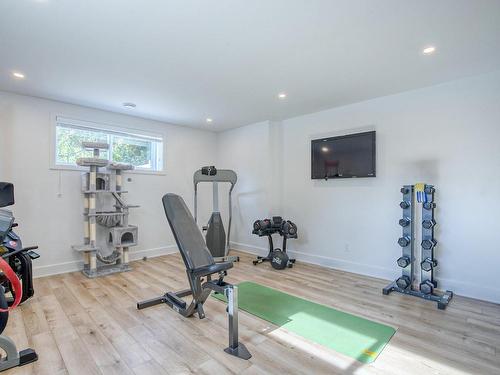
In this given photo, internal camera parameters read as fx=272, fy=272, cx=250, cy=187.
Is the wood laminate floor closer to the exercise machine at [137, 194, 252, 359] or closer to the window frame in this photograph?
the exercise machine at [137, 194, 252, 359]

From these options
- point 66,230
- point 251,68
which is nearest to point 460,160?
point 251,68

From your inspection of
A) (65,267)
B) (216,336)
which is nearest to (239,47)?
(216,336)

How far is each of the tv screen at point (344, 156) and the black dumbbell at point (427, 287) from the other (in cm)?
150

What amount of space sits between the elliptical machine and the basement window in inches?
79.2

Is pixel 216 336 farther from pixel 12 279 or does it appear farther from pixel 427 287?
pixel 427 287

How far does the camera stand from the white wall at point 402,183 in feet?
10.1

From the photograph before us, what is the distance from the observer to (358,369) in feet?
6.22

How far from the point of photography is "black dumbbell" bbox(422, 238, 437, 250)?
311cm

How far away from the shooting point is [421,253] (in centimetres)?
339

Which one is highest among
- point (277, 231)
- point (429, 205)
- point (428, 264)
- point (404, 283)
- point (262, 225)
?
point (429, 205)

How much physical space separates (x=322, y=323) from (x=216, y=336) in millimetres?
987

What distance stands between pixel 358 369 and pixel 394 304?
1350mm

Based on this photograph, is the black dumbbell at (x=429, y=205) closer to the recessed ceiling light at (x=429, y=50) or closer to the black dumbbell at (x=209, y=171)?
the recessed ceiling light at (x=429, y=50)

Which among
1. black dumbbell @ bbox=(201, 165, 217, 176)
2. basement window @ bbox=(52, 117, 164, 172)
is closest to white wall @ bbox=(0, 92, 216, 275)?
basement window @ bbox=(52, 117, 164, 172)
